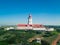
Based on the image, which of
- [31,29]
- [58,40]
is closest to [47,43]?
[58,40]

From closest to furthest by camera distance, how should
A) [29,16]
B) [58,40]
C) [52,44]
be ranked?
[52,44]
[58,40]
[29,16]

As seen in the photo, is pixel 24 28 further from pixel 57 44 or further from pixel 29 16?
pixel 57 44

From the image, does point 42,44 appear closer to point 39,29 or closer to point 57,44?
point 57,44

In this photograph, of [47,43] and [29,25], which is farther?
[29,25]

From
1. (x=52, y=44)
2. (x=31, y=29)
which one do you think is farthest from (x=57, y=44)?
(x=31, y=29)

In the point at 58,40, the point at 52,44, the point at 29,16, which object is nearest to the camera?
the point at 52,44

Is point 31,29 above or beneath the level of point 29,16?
beneath

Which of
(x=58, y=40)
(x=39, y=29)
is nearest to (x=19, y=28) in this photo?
(x=39, y=29)

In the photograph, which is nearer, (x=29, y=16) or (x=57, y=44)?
(x=57, y=44)
